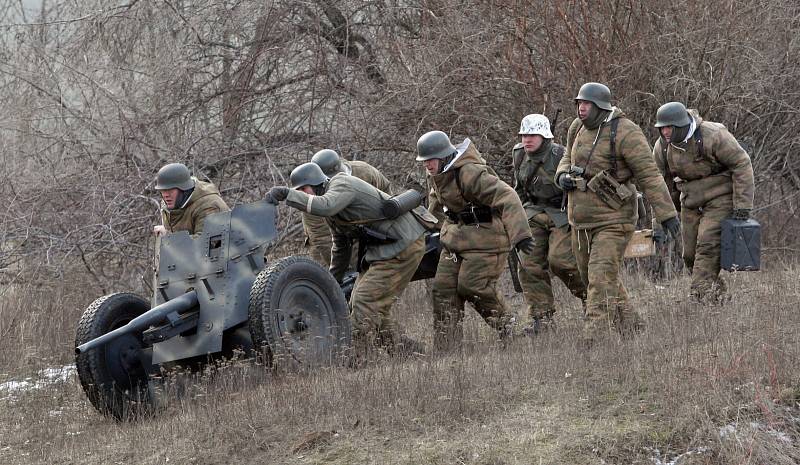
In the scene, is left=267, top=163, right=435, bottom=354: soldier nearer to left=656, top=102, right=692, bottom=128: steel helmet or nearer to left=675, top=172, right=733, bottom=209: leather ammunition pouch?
left=656, top=102, right=692, bottom=128: steel helmet

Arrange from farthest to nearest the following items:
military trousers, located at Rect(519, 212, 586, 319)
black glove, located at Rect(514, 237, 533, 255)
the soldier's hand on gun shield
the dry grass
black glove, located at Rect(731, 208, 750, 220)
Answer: military trousers, located at Rect(519, 212, 586, 319) → black glove, located at Rect(731, 208, 750, 220) → the soldier's hand on gun shield → black glove, located at Rect(514, 237, 533, 255) → the dry grass

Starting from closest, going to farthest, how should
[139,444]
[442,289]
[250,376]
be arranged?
[139,444] < [250,376] < [442,289]

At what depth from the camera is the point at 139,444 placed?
7.25 m

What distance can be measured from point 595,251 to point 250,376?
9.44 ft

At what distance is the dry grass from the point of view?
21.3 ft

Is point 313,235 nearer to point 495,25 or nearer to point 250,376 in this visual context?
point 250,376

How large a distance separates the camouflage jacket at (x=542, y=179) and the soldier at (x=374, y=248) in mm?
1148

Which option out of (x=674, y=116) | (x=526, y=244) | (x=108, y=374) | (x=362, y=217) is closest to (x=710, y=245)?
(x=674, y=116)

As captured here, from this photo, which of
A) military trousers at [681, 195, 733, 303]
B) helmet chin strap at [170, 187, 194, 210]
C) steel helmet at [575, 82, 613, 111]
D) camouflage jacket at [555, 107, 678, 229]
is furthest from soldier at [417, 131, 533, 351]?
helmet chin strap at [170, 187, 194, 210]

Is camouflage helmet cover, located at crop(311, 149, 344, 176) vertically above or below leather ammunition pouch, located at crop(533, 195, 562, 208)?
above

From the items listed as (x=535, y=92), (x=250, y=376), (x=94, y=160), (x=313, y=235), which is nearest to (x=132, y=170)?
(x=94, y=160)

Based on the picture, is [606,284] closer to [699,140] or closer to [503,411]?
[699,140]

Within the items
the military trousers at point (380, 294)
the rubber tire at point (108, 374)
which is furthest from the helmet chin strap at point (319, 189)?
the rubber tire at point (108, 374)

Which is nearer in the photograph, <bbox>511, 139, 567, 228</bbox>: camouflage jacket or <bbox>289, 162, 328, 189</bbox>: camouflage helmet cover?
<bbox>289, 162, 328, 189</bbox>: camouflage helmet cover
